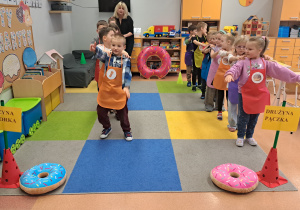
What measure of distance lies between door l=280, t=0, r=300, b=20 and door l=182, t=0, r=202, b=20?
239 cm

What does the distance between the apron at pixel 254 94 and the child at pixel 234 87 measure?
0.36 meters

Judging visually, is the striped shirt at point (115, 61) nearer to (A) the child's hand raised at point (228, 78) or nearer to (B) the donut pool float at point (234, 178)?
(A) the child's hand raised at point (228, 78)

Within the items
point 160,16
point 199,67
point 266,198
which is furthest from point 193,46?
point 266,198

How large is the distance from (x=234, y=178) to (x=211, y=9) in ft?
19.5

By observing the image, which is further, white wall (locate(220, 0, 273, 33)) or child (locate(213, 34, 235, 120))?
white wall (locate(220, 0, 273, 33))

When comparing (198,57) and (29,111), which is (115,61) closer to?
(29,111)

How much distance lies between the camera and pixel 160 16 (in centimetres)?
749

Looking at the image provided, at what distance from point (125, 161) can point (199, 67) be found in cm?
300

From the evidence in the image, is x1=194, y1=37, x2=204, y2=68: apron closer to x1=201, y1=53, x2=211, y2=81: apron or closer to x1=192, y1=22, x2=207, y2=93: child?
x1=192, y1=22, x2=207, y2=93: child

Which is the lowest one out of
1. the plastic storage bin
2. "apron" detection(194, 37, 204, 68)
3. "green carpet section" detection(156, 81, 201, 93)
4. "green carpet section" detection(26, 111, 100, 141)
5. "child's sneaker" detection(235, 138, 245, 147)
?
"green carpet section" detection(26, 111, 100, 141)

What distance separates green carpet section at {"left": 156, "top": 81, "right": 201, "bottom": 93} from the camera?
5727 mm

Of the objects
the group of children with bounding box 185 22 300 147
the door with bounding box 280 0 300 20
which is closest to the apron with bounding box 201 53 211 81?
the group of children with bounding box 185 22 300 147

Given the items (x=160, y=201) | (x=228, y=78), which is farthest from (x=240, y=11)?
(x=160, y=201)

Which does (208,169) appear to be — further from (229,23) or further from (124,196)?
(229,23)
